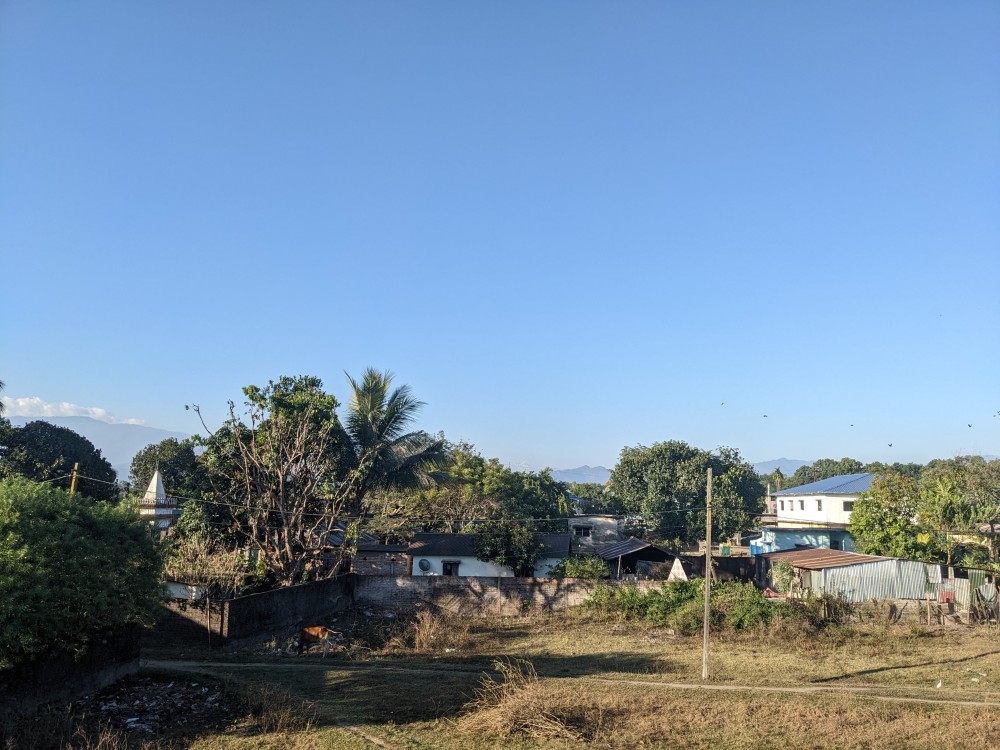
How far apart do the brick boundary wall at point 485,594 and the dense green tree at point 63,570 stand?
1410 cm

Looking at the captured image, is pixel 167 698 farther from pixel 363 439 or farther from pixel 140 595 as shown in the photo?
pixel 363 439

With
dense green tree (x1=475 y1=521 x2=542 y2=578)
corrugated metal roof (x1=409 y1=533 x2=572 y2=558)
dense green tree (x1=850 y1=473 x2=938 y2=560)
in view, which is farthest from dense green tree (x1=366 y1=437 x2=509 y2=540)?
dense green tree (x1=850 y1=473 x2=938 y2=560)

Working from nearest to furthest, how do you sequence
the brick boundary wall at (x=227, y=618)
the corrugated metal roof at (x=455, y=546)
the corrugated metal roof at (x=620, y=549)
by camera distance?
the brick boundary wall at (x=227, y=618) → the corrugated metal roof at (x=455, y=546) → the corrugated metal roof at (x=620, y=549)

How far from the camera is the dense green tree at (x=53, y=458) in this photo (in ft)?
156

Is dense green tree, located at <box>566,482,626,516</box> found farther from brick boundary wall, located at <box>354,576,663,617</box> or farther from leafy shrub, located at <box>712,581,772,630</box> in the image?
leafy shrub, located at <box>712,581,772,630</box>

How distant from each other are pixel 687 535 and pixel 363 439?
3380cm

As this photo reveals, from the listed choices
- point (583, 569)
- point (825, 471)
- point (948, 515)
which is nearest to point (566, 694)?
point (583, 569)

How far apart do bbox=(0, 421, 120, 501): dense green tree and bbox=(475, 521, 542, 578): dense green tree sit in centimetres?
2650

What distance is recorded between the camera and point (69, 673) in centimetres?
1592

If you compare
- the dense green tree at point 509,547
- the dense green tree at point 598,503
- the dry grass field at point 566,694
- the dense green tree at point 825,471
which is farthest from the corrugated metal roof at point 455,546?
the dense green tree at point 825,471

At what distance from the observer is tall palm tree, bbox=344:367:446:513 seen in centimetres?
3175

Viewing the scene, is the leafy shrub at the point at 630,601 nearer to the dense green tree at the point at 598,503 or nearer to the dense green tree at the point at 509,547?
the dense green tree at the point at 509,547

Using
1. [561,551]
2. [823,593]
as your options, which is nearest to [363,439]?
[561,551]

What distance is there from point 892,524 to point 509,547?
2004 centimetres
